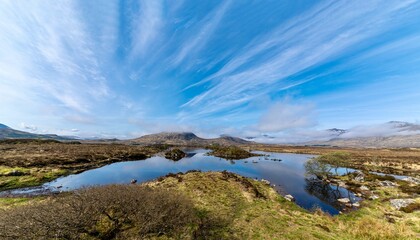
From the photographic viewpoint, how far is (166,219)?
1495 centimetres

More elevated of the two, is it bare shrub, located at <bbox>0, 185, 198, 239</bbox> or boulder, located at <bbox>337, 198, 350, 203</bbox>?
bare shrub, located at <bbox>0, 185, 198, 239</bbox>

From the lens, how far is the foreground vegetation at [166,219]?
10903 millimetres

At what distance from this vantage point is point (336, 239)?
1616 centimetres

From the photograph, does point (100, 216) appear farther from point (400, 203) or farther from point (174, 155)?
point (174, 155)

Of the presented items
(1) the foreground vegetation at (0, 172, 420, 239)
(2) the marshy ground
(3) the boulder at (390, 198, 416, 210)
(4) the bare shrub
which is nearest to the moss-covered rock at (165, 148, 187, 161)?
(2) the marshy ground

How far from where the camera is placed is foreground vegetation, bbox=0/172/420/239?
10903 millimetres

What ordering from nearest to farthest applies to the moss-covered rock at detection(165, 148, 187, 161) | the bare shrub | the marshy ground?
the bare shrub → the marshy ground → the moss-covered rock at detection(165, 148, 187, 161)

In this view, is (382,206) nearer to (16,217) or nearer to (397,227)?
(397,227)

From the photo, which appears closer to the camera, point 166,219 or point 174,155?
point 166,219

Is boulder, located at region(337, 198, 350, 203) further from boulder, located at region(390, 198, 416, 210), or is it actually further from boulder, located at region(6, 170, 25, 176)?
boulder, located at region(6, 170, 25, 176)

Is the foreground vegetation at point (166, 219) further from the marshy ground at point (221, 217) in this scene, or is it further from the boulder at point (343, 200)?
the boulder at point (343, 200)

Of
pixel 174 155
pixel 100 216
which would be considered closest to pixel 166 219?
pixel 100 216

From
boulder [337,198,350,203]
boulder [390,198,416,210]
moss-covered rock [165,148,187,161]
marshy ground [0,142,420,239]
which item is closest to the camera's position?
marshy ground [0,142,420,239]

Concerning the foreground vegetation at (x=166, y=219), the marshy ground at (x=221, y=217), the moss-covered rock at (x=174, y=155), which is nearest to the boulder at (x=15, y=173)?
the marshy ground at (x=221, y=217)
